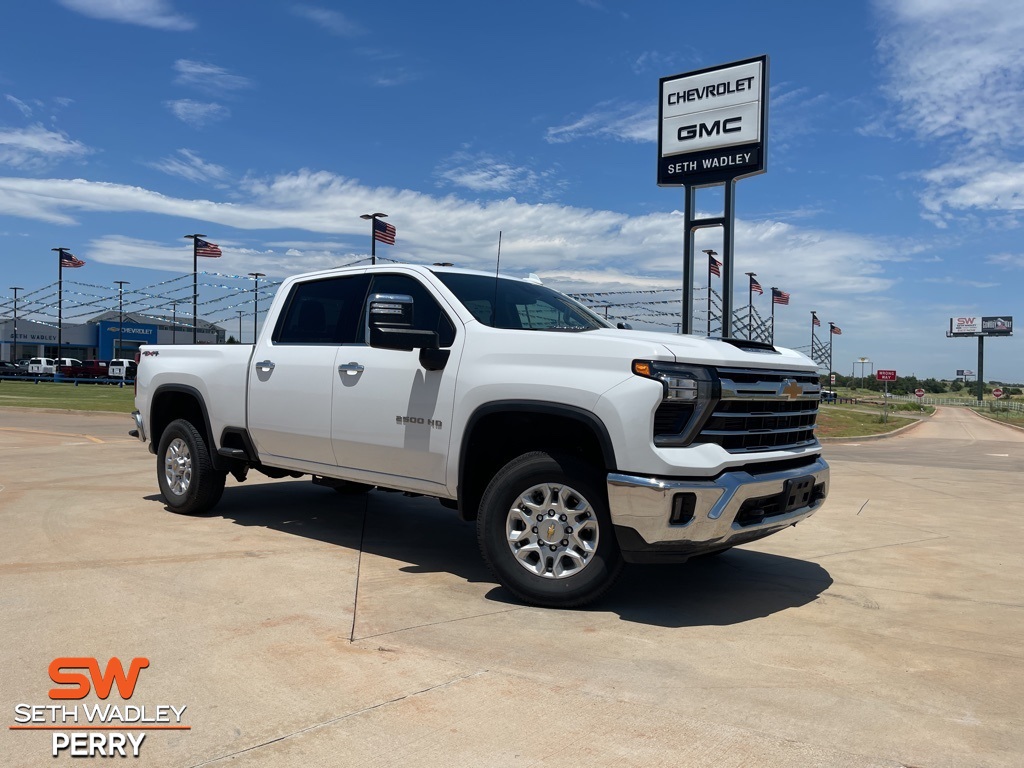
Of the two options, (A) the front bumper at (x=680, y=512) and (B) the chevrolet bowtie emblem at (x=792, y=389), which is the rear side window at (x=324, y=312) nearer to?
(A) the front bumper at (x=680, y=512)

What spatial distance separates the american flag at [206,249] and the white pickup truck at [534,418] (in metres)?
39.2

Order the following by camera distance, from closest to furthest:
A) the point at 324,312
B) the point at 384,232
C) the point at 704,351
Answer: the point at 704,351, the point at 324,312, the point at 384,232

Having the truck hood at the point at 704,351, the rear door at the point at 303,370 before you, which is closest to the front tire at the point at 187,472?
the rear door at the point at 303,370

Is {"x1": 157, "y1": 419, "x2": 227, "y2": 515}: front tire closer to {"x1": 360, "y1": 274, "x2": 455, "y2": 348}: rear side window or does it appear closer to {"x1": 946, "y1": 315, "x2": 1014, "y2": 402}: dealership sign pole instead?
{"x1": 360, "y1": 274, "x2": 455, "y2": 348}: rear side window

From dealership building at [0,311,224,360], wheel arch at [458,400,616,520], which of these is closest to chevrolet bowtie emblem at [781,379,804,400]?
wheel arch at [458,400,616,520]

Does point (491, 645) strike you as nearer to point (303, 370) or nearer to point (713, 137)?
point (303, 370)

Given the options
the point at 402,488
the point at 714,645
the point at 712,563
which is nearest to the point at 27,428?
the point at 402,488

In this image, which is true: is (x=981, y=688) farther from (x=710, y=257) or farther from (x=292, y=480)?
(x=710, y=257)

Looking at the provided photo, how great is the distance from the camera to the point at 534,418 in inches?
192

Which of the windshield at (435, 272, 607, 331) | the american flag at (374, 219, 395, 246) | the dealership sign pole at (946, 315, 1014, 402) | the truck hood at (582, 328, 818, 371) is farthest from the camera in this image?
the dealership sign pole at (946, 315, 1014, 402)

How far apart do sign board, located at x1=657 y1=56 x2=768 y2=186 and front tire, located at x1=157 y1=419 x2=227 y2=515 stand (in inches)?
573

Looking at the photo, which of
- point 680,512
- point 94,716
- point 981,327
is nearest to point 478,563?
point 680,512

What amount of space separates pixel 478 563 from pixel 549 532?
1355 mm

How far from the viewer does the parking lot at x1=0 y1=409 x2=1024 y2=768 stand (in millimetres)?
3021
